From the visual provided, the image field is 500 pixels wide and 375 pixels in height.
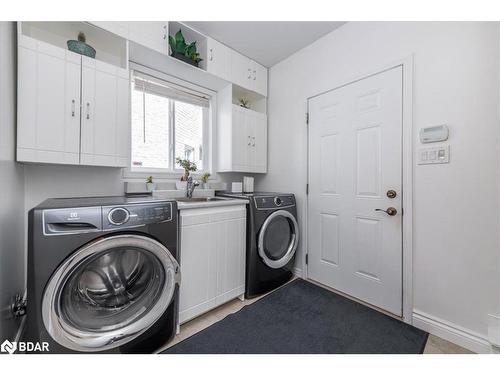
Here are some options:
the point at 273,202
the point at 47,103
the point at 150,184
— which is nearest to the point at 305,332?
the point at 273,202

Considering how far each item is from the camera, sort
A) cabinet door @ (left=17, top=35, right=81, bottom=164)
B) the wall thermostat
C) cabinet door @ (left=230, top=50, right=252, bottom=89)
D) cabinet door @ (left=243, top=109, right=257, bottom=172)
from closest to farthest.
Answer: cabinet door @ (left=17, top=35, right=81, bottom=164)
the wall thermostat
cabinet door @ (left=230, top=50, right=252, bottom=89)
cabinet door @ (left=243, top=109, right=257, bottom=172)

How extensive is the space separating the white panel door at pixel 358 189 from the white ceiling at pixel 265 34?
625mm

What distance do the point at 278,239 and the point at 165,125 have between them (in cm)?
168

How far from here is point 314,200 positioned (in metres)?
2.25

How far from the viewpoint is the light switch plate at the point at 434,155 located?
1436mm

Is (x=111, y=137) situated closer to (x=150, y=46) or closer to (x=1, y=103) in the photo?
(x=1, y=103)

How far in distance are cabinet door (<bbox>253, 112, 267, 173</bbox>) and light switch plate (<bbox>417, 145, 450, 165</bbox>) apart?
1.55 m

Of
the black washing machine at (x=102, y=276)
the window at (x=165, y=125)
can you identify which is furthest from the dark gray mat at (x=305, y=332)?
the window at (x=165, y=125)

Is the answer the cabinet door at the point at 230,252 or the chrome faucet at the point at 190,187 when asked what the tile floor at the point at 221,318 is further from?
the chrome faucet at the point at 190,187

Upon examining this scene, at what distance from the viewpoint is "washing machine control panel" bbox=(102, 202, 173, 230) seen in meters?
1.09

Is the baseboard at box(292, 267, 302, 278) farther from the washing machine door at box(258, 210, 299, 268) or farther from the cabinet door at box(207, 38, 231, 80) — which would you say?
the cabinet door at box(207, 38, 231, 80)

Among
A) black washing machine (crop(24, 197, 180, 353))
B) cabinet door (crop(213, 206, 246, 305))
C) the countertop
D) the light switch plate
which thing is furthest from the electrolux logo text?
the light switch plate

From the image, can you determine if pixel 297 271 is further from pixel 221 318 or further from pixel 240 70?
pixel 240 70

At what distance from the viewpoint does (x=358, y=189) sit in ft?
6.24
